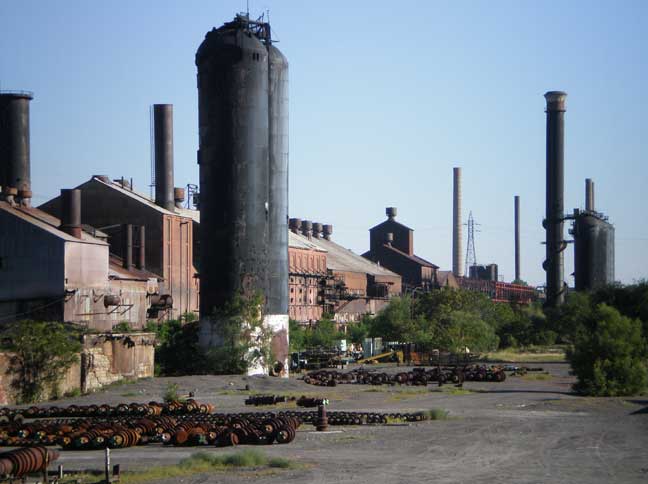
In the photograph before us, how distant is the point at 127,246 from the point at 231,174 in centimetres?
1170

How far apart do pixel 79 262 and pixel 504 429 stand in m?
24.8

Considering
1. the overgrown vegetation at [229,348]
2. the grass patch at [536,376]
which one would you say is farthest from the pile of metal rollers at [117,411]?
the grass patch at [536,376]

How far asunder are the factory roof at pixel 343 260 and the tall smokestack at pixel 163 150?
25885 mm

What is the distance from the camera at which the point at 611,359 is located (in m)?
42.7

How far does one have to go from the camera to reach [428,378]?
51.4 meters

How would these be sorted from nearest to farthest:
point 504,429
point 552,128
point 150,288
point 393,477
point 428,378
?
point 393,477
point 504,429
point 428,378
point 150,288
point 552,128

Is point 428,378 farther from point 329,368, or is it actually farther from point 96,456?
point 96,456

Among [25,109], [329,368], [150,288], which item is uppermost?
[25,109]

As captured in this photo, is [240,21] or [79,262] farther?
[240,21]

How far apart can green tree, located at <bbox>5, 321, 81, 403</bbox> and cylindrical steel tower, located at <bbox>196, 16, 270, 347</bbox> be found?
10946mm

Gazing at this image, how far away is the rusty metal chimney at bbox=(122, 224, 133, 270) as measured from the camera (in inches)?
2317

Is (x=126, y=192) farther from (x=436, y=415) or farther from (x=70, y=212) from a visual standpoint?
(x=436, y=415)

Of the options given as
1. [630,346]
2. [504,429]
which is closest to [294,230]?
[630,346]

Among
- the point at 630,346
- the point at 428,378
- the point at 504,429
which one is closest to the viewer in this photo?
the point at 504,429
